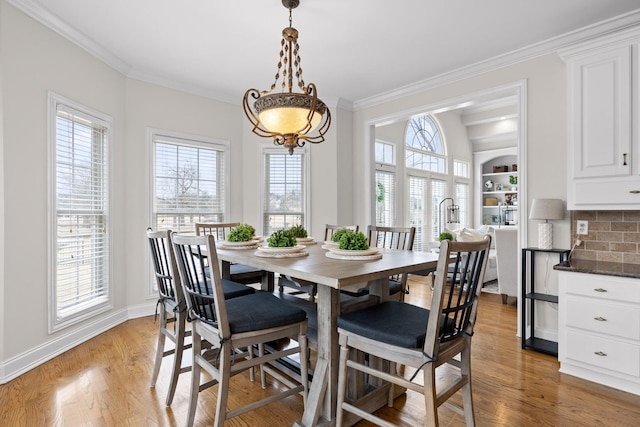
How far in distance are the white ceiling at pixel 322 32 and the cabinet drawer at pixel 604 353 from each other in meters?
2.44

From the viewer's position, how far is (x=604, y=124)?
2676mm

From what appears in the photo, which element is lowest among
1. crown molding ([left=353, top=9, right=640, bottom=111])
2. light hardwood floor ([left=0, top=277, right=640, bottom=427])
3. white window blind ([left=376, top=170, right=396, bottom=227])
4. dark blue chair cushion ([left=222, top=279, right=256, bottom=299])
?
light hardwood floor ([left=0, top=277, right=640, bottom=427])

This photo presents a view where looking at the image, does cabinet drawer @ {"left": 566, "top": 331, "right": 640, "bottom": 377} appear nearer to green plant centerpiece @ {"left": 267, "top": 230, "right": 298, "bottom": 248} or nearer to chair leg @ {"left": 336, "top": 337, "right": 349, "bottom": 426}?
chair leg @ {"left": 336, "top": 337, "right": 349, "bottom": 426}

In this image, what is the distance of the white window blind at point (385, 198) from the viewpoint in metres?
6.37

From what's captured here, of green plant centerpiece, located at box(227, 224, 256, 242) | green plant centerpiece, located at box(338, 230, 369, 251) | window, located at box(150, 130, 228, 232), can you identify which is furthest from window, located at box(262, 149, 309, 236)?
green plant centerpiece, located at box(338, 230, 369, 251)

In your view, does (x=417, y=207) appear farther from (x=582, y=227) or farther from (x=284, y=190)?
(x=582, y=227)

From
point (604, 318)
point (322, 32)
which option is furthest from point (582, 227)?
point (322, 32)

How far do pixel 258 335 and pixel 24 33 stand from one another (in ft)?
9.37

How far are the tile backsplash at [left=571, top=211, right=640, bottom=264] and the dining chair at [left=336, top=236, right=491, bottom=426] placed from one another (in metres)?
1.91

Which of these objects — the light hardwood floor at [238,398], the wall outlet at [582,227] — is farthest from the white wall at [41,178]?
the wall outlet at [582,227]

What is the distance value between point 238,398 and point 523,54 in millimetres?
3788

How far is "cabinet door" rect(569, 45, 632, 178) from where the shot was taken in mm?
2590

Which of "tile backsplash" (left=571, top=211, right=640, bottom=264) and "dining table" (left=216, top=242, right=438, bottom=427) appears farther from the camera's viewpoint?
"tile backsplash" (left=571, top=211, right=640, bottom=264)

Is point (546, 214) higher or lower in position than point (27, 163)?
lower
